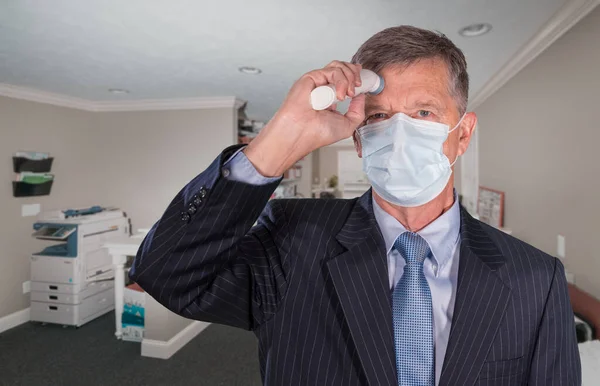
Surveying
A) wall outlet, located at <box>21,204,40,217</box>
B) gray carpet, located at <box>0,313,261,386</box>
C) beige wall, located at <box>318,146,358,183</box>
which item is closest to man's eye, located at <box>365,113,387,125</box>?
gray carpet, located at <box>0,313,261,386</box>

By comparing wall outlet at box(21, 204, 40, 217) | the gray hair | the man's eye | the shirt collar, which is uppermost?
the gray hair

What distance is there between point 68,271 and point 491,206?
437 cm

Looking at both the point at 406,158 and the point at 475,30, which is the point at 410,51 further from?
the point at 475,30

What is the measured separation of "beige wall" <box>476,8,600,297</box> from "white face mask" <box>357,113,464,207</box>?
4.92 feet

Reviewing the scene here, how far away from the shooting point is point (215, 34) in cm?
228

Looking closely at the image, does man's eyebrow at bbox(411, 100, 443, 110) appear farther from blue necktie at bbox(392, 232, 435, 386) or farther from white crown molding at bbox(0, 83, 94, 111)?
white crown molding at bbox(0, 83, 94, 111)

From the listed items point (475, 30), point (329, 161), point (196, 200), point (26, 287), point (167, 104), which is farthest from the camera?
point (329, 161)

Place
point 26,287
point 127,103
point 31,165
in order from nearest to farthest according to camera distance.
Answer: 1. point 31,165
2. point 26,287
3. point 127,103

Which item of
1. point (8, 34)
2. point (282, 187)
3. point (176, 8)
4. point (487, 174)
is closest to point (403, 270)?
point (176, 8)

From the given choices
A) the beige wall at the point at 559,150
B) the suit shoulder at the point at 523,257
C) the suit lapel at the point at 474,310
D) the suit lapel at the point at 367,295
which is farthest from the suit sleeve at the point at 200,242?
the beige wall at the point at 559,150

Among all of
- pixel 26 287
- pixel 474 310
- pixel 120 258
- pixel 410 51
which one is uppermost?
pixel 410 51

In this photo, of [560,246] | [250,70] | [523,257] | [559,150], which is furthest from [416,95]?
[250,70]

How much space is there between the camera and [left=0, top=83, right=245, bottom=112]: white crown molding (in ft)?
12.9

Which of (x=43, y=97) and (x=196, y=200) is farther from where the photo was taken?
(x=43, y=97)
